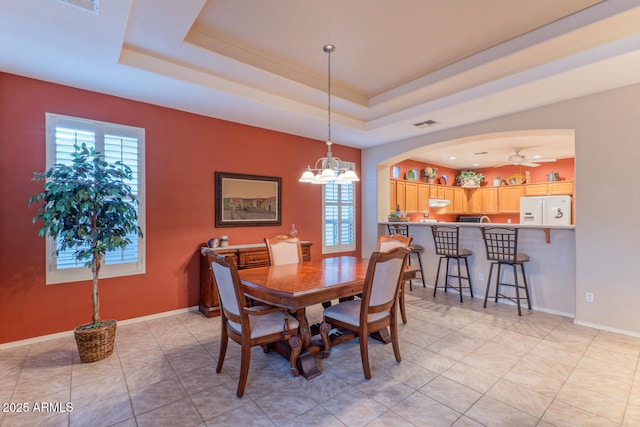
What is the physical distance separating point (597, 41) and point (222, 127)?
413 cm

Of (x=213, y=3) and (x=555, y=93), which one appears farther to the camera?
(x=555, y=93)

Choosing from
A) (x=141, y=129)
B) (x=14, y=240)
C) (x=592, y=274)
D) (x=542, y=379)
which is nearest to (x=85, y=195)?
(x=14, y=240)

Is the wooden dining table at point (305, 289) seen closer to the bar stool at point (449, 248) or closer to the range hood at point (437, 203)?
the bar stool at point (449, 248)

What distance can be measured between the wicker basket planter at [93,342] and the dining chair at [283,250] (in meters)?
1.63

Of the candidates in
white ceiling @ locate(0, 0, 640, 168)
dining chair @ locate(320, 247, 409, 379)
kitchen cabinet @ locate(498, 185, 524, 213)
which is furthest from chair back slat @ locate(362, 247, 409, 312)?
kitchen cabinet @ locate(498, 185, 524, 213)

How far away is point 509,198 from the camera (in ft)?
26.7

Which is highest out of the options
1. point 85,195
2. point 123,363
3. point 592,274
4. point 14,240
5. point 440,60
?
point 440,60

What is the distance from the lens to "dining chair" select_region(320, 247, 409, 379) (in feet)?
7.63

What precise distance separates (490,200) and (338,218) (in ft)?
17.3

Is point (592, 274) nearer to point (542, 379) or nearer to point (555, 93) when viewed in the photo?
point (542, 379)

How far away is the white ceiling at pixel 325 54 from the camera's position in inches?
92.6

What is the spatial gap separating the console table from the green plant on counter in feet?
21.9

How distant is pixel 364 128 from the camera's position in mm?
4844

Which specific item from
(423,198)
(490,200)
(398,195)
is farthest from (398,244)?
(490,200)
